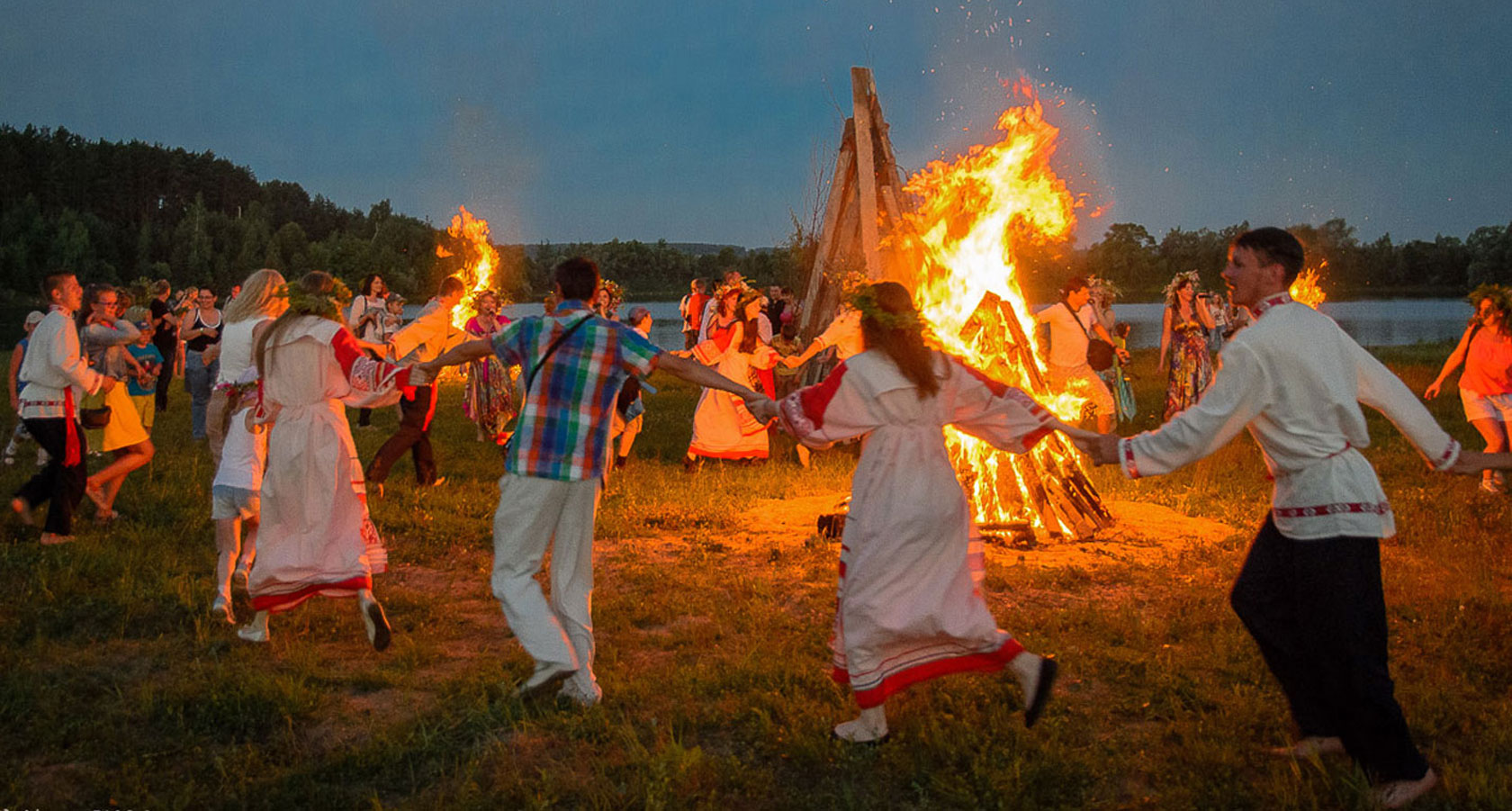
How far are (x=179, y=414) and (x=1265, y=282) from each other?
1639 centimetres

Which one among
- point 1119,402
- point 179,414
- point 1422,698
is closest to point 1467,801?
point 1422,698

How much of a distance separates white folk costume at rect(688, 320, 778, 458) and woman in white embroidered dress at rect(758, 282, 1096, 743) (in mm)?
7051

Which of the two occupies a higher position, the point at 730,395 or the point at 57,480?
the point at 730,395

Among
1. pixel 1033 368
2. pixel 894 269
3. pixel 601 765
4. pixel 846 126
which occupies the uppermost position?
pixel 846 126

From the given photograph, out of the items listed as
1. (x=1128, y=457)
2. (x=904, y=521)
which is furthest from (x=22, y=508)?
(x=1128, y=457)

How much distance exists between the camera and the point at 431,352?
6.43 metres

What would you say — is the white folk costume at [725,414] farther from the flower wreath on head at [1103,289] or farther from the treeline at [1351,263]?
the treeline at [1351,263]

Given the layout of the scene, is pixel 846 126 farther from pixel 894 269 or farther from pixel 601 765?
pixel 601 765

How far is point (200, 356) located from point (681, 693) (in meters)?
11.0

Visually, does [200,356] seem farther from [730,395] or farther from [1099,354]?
[1099,354]

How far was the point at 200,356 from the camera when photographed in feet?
45.5

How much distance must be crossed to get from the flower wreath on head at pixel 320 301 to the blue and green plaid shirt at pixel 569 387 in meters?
1.25

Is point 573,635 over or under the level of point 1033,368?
under

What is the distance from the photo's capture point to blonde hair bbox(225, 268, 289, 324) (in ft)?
21.1
